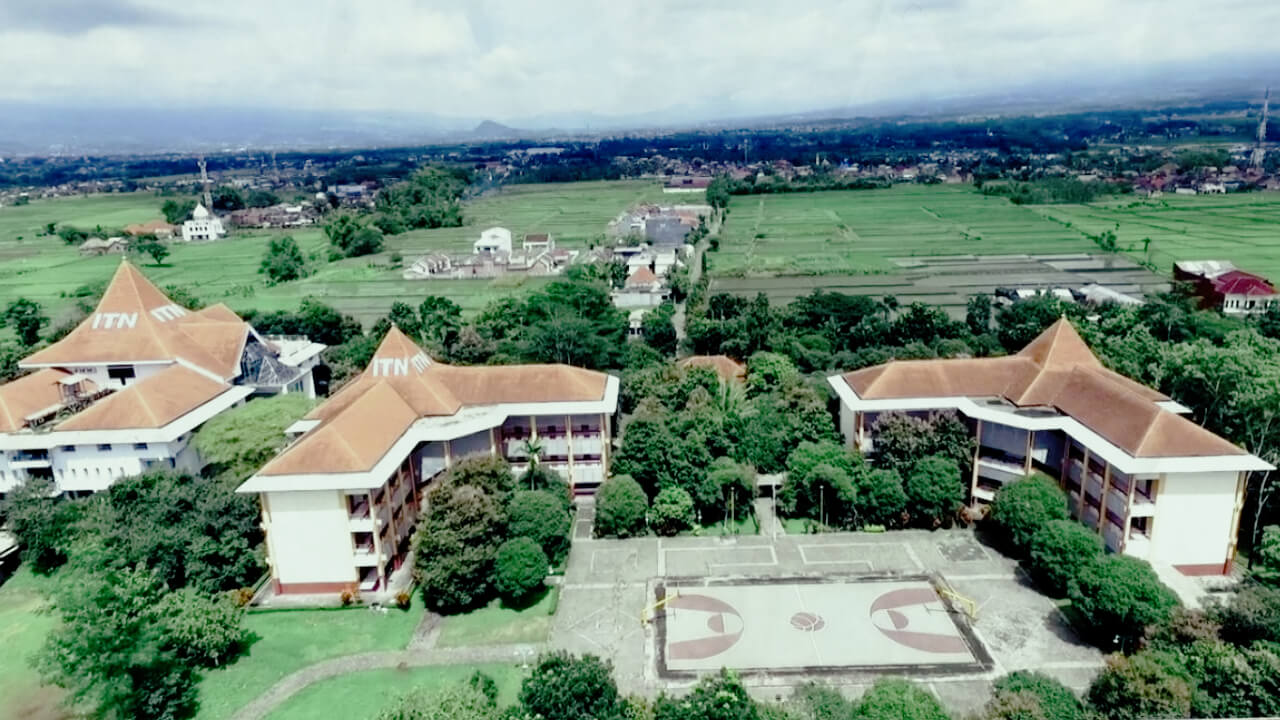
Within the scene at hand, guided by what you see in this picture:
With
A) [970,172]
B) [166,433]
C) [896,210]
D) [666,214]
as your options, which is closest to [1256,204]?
[896,210]

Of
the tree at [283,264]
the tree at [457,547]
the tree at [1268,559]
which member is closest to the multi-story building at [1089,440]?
the tree at [1268,559]

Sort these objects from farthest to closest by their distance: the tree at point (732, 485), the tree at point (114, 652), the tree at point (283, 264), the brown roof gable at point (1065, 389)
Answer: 1. the tree at point (283, 264)
2. the tree at point (732, 485)
3. the brown roof gable at point (1065, 389)
4. the tree at point (114, 652)

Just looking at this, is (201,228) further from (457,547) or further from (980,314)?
(457,547)

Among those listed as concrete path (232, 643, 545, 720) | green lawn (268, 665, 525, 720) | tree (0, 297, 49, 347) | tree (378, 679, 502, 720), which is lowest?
green lawn (268, 665, 525, 720)

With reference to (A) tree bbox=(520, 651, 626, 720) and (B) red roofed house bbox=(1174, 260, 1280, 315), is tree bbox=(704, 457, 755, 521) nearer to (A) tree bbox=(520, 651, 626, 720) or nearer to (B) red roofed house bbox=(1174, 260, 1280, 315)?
(A) tree bbox=(520, 651, 626, 720)

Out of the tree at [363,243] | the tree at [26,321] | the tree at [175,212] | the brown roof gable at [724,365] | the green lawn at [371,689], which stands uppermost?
the tree at [175,212]

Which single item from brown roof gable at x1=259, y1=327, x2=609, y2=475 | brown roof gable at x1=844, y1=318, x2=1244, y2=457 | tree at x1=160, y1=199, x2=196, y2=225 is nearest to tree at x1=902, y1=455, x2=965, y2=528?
brown roof gable at x1=844, y1=318, x2=1244, y2=457

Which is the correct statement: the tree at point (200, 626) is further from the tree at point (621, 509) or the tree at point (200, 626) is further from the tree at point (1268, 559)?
the tree at point (1268, 559)

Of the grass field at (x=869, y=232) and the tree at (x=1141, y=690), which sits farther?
the grass field at (x=869, y=232)
